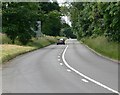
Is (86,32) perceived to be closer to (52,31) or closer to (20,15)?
(20,15)

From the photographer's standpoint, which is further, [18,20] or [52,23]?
[52,23]

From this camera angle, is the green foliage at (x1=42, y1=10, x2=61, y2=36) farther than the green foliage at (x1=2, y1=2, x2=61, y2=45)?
Yes

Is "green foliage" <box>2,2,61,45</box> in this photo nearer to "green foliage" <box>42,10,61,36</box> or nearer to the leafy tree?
the leafy tree

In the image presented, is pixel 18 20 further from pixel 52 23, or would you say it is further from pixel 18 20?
pixel 52 23

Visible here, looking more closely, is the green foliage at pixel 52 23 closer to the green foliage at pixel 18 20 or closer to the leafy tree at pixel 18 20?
the green foliage at pixel 18 20

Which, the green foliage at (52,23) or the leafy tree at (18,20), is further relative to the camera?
the green foliage at (52,23)

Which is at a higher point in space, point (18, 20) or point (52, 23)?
point (18, 20)

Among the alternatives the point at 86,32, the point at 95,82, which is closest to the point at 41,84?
the point at 95,82

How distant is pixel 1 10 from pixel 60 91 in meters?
45.6

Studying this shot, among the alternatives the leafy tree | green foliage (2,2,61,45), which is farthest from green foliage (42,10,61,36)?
the leafy tree

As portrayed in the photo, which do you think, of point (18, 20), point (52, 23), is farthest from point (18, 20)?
point (52, 23)

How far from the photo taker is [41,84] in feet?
47.6

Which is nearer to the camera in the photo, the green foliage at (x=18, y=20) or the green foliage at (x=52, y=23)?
the green foliage at (x=18, y=20)

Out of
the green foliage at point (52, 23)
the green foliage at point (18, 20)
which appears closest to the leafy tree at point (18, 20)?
the green foliage at point (18, 20)
